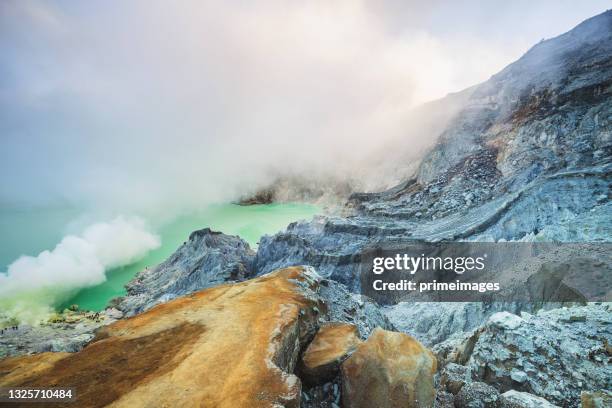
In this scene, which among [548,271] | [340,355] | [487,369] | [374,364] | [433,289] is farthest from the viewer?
[433,289]

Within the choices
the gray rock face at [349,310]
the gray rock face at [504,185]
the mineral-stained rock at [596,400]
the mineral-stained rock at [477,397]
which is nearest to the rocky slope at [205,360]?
the mineral-stained rock at [477,397]

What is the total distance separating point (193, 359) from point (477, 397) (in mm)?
5794

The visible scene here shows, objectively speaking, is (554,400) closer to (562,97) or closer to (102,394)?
(102,394)

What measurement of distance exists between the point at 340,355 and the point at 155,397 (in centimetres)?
366

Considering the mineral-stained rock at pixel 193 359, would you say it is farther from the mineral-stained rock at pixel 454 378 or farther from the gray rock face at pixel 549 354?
the gray rock face at pixel 549 354

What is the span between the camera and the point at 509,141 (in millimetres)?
30594

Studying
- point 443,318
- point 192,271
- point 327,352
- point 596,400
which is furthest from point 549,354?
point 192,271

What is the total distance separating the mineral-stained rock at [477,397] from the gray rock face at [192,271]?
23.1 meters

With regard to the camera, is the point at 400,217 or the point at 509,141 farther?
the point at 509,141

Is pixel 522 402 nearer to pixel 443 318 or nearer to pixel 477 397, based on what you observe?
pixel 477 397

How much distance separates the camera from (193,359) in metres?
5.43

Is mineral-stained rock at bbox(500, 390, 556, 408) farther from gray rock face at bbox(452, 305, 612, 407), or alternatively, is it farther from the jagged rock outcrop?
the jagged rock outcrop

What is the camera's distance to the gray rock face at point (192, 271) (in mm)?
28078

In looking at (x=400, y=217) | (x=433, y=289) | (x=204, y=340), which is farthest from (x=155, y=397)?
(x=400, y=217)
